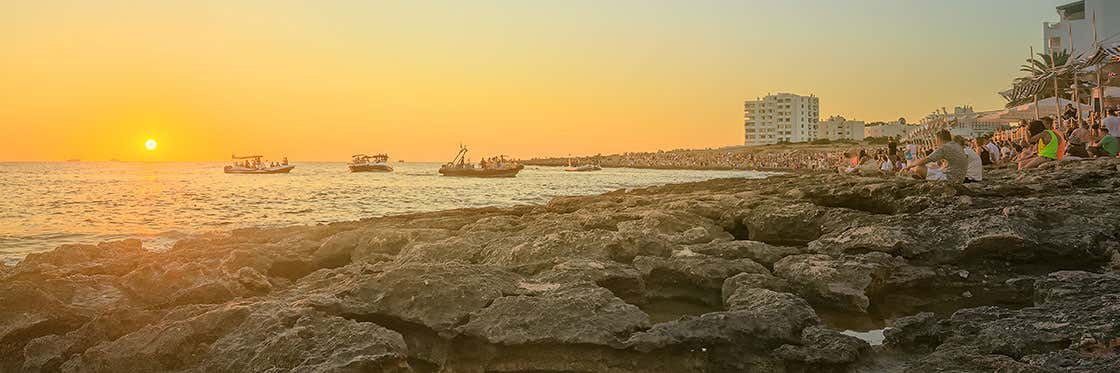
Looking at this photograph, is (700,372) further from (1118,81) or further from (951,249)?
(1118,81)

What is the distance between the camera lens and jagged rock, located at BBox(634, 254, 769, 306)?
6.93 metres

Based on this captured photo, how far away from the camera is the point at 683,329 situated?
5316mm

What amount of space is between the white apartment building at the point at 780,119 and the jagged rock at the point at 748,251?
191 metres

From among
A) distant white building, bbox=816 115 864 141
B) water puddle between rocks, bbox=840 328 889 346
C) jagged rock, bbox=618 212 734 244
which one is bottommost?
water puddle between rocks, bbox=840 328 889 346

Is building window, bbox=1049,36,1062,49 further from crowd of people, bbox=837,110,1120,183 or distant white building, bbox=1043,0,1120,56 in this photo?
crowd of people, bbox=837,110,1120,183

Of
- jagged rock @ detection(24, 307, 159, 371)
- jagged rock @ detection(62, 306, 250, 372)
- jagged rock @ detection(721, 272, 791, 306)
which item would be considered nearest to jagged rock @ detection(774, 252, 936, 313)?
jagged rock @ detection(721, 272, 791, 306)

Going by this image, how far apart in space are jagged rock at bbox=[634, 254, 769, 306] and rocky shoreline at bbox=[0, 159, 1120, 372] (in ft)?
0.07

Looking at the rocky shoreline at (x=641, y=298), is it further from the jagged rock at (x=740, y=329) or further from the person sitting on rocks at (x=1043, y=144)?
the person sitting on rocks at (x=1043, y=144)

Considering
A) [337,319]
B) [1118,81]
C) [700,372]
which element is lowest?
[700,372]

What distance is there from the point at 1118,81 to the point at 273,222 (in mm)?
28816

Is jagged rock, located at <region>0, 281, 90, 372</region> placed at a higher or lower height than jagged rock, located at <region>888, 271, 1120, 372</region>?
higher

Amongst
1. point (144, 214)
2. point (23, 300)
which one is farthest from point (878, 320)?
point (144, 214)

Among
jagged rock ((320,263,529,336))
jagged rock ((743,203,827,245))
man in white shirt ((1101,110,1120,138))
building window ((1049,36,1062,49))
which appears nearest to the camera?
jagged rock ((320,263,529,336))

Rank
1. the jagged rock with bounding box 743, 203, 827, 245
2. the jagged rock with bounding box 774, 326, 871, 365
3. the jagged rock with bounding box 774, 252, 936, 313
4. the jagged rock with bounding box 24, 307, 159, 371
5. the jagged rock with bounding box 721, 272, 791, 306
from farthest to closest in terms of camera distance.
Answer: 1. the jagged rock with bounding box 743, 203, 827, 245
2. the jagged rock with bounding box 721, 272, 791, 306
3. the jagged rock with bounding box 774, 252, 936, 313
4. the jagged rock with bounding box 24, 307, 159, 371
5. the jagged rock with bounding box 774, 326, 871, 365
